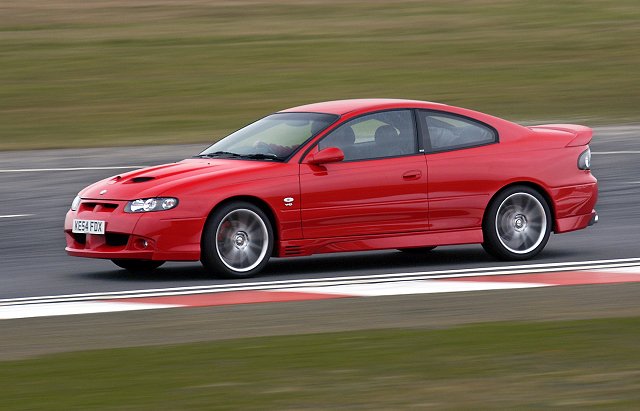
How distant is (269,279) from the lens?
11.1 m

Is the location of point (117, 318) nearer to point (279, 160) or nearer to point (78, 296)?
point (78, 296)

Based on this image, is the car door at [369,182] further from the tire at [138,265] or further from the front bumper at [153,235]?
the tire at [138,265]

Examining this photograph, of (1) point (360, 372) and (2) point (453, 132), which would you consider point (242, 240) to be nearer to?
(2) point (453, 132)

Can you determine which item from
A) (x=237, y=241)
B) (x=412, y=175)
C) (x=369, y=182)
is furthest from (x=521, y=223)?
(x=237, y=241)

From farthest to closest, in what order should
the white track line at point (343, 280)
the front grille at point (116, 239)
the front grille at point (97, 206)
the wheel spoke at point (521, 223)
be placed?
the wheel spoke at point (521, 223) < the front grille at point (97, 206) < the front grille at point (116, 239) < the white track line at point (343, 280)

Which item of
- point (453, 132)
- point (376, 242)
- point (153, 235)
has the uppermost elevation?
point (453, 132)

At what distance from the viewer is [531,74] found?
29.0 m

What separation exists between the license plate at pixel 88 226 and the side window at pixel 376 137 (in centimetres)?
188

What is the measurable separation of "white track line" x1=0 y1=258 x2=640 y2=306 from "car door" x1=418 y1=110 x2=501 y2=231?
523mm

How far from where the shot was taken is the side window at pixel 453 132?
38.7 feet

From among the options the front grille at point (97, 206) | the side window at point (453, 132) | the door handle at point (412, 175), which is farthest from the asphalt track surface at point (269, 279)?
the side window at point (453, 132)

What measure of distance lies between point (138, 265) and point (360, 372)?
5144 millimetres

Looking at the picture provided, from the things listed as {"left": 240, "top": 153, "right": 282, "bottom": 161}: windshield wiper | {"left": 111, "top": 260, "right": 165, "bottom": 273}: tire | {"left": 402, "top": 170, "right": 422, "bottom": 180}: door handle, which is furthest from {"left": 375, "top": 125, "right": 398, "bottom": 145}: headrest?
{"left": 111, "top": 260, "right": 165, "bottom": 273}: tire

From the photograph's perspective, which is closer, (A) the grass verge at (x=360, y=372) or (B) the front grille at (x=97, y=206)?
(A) the grass verge at (x=360, y=372)
